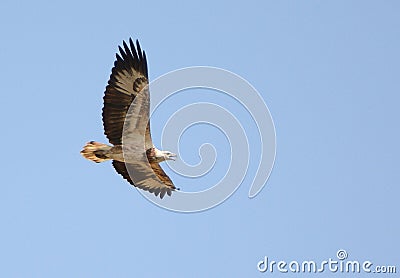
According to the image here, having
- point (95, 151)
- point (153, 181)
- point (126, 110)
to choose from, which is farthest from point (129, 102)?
point (153, 181)

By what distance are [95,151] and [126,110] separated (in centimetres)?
98

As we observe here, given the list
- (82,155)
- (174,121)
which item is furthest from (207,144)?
(82,155)

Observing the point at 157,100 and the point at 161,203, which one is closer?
the point at 157,100

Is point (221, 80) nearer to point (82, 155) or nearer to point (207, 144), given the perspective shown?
point (207, 144)

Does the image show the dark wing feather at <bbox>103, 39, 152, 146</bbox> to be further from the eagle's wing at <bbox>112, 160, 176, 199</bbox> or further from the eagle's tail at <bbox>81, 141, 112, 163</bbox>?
the eagle's wing at <bbox>112, 160, 176, 199</bbox>

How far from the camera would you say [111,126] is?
21.5 metres

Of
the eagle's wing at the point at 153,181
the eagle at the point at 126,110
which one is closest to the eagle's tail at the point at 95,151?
the eagle at the point at 126,110

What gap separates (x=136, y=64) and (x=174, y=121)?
140 cm

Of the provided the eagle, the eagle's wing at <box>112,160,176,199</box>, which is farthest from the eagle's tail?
Answer: the eagle's wing at <box>112,160,176,199</box>

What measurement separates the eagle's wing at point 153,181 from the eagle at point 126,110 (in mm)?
424

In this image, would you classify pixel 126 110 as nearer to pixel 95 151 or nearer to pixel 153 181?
pixel 95 151

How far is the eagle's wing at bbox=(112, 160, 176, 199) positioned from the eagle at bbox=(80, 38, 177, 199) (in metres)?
0.42

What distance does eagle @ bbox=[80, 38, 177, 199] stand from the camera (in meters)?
21.4

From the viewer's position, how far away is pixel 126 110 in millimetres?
21359
